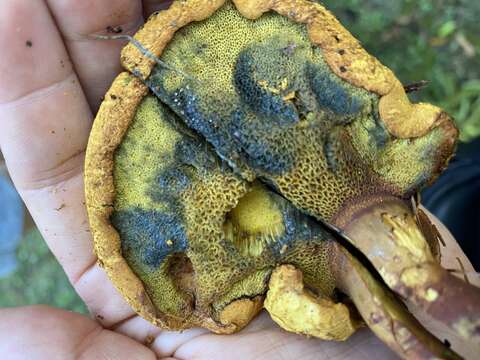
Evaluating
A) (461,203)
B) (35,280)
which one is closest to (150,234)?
(461,203)

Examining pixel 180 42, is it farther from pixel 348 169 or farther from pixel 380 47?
pixel 380 47

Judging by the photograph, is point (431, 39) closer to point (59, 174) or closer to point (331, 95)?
point (331, 95)

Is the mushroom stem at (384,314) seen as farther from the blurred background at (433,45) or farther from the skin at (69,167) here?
the blurred background at (433,45)

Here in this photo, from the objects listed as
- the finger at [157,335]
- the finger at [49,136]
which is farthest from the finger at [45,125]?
the finger at [157,335]

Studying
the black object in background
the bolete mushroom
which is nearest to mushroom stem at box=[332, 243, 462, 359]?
the bolete mushroom

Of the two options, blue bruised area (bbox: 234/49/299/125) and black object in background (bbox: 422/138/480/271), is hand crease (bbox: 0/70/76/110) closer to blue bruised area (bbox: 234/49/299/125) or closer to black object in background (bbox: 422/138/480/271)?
blue bruised area (bbox: 234/49/299/125)

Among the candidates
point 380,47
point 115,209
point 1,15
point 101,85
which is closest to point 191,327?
point 115,209
